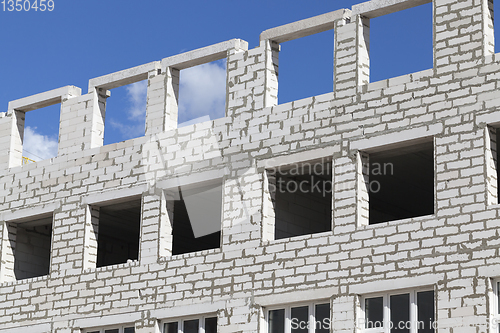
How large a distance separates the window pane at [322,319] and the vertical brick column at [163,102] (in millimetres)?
5698

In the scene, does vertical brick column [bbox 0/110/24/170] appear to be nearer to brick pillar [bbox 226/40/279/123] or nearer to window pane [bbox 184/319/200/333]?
brick pillar [bbox 226/40/279/123]

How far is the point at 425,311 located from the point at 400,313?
1.54ft

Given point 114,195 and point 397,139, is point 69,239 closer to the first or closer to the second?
point 114,195

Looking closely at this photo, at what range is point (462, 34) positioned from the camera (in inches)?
643

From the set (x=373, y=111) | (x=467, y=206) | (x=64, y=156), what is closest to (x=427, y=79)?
(x=373, y=111)

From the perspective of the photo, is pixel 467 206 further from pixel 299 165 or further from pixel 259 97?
pixel 259 97

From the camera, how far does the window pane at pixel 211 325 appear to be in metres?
17.8

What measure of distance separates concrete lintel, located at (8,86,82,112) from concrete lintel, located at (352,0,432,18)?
25.2ft

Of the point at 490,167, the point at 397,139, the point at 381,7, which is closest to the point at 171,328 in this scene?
the point at 397,139

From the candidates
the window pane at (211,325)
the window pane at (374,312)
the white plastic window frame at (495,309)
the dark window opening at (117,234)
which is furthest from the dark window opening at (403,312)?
the dark window opening at (117,234)

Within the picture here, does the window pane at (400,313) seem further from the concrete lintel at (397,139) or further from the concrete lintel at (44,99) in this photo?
the concrete lintel at (44,99)

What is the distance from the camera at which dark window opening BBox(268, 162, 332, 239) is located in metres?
18.4

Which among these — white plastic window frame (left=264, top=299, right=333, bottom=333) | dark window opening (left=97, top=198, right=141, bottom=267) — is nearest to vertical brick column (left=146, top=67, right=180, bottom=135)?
dark window opening (left=97, top=198, right=141, bottom=267)

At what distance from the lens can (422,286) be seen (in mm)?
15383
